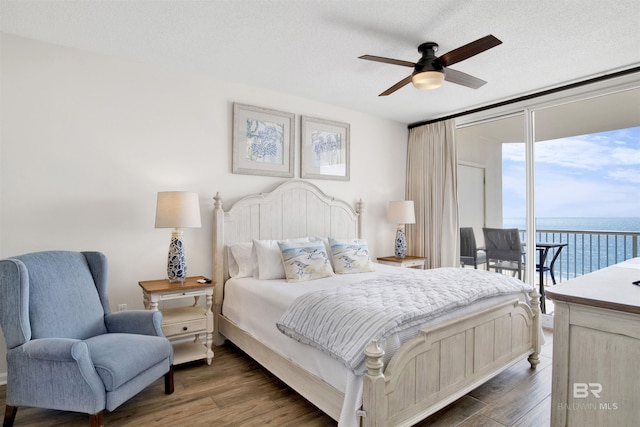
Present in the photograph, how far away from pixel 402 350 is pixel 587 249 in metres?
4.01

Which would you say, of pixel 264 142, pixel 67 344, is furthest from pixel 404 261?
pixel 67 344

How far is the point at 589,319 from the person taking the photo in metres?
1.30

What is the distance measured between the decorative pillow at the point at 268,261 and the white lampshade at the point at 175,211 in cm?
62

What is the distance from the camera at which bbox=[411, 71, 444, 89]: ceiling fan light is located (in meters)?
2.40

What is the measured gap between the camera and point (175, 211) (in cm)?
277

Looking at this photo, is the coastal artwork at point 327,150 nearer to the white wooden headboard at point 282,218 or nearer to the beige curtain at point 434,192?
the white wooden headboard at point 282,218

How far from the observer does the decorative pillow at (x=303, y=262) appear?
299 centimetres

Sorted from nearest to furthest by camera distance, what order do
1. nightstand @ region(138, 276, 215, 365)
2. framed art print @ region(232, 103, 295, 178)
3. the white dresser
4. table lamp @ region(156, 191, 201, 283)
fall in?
the white dresser, nightstand @ region(138, 276, 215, 365), table lamp @ region(156, 191, 201, 283), framed art print @ region(232, 103, 295, 178)

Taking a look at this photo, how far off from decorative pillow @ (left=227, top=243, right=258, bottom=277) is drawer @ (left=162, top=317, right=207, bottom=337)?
22.5 inches

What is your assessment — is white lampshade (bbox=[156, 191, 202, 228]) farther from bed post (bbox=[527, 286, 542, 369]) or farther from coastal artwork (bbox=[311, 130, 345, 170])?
bed post (bbox=[527, 286, 542, 369])

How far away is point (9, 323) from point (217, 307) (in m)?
1.60

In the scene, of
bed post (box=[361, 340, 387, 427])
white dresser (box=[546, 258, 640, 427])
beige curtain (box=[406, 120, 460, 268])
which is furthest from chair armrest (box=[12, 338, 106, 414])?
beige curtain (box=[406, 120, 460, 268])

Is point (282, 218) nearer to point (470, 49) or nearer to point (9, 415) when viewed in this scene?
point (470, 49)

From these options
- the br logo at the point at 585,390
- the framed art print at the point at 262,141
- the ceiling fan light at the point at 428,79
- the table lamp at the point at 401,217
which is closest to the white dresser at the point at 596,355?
the br logo at the point at 585,390
